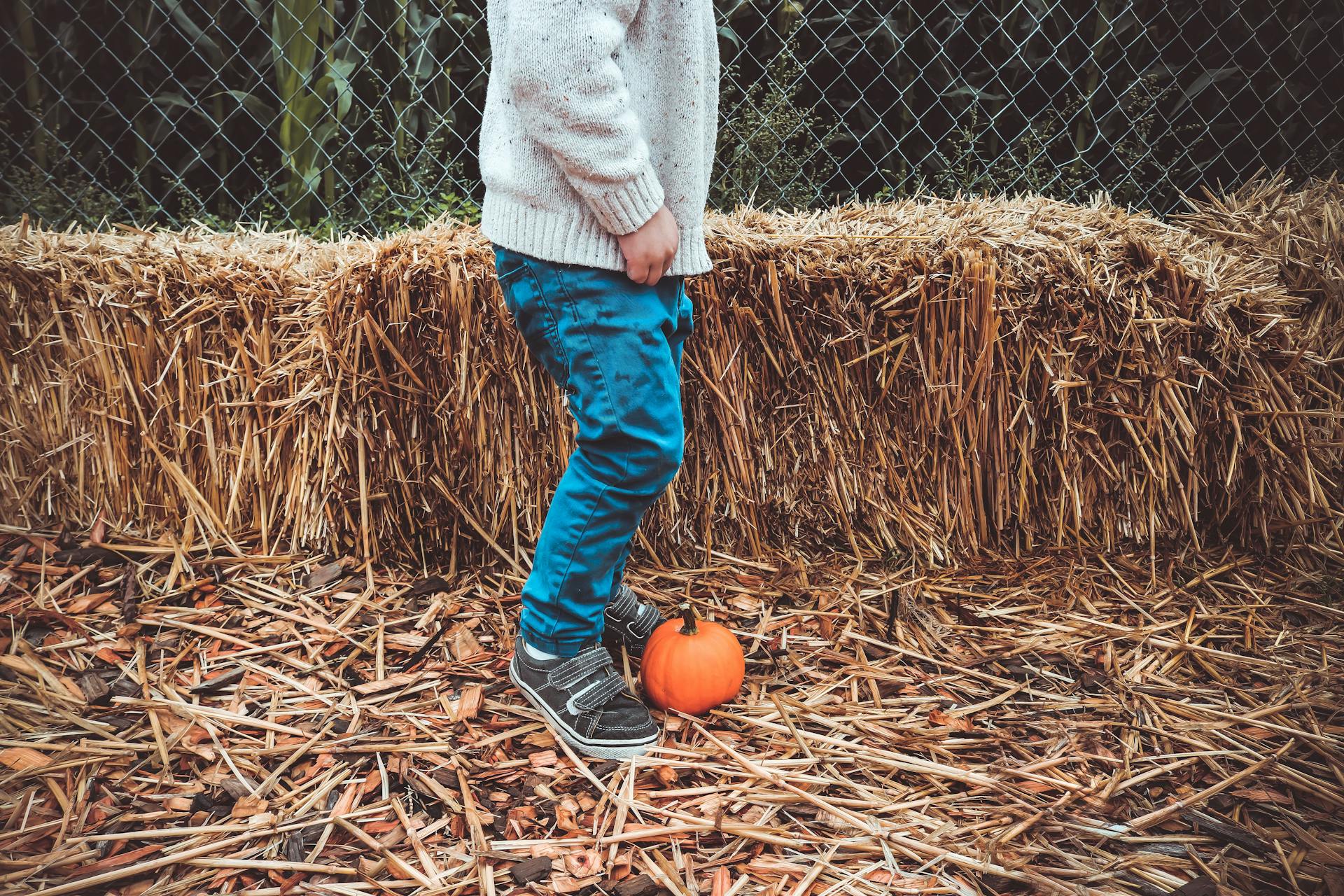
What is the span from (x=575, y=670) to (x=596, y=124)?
96 cm

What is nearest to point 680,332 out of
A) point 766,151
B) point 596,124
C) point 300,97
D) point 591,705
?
point 596,124

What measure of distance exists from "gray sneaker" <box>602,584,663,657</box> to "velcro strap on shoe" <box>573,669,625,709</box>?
23 centimetres

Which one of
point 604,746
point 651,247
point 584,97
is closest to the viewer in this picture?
point 584,97

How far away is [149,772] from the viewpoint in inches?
60.6

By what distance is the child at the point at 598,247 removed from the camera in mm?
1274

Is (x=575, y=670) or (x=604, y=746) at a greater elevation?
(x=575, y=670)

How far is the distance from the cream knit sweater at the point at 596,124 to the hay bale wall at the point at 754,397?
0.59 metres

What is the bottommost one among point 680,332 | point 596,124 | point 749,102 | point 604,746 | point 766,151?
point 604,746

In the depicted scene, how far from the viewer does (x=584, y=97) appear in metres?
1.26

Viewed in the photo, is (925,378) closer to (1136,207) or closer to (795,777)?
(795,777)

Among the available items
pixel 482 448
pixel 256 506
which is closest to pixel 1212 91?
pixel 482 448

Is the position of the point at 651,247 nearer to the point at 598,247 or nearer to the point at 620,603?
the point at 598,247

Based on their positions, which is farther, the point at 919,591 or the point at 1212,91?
the point at 1212,91

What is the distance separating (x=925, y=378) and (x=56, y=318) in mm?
2169
